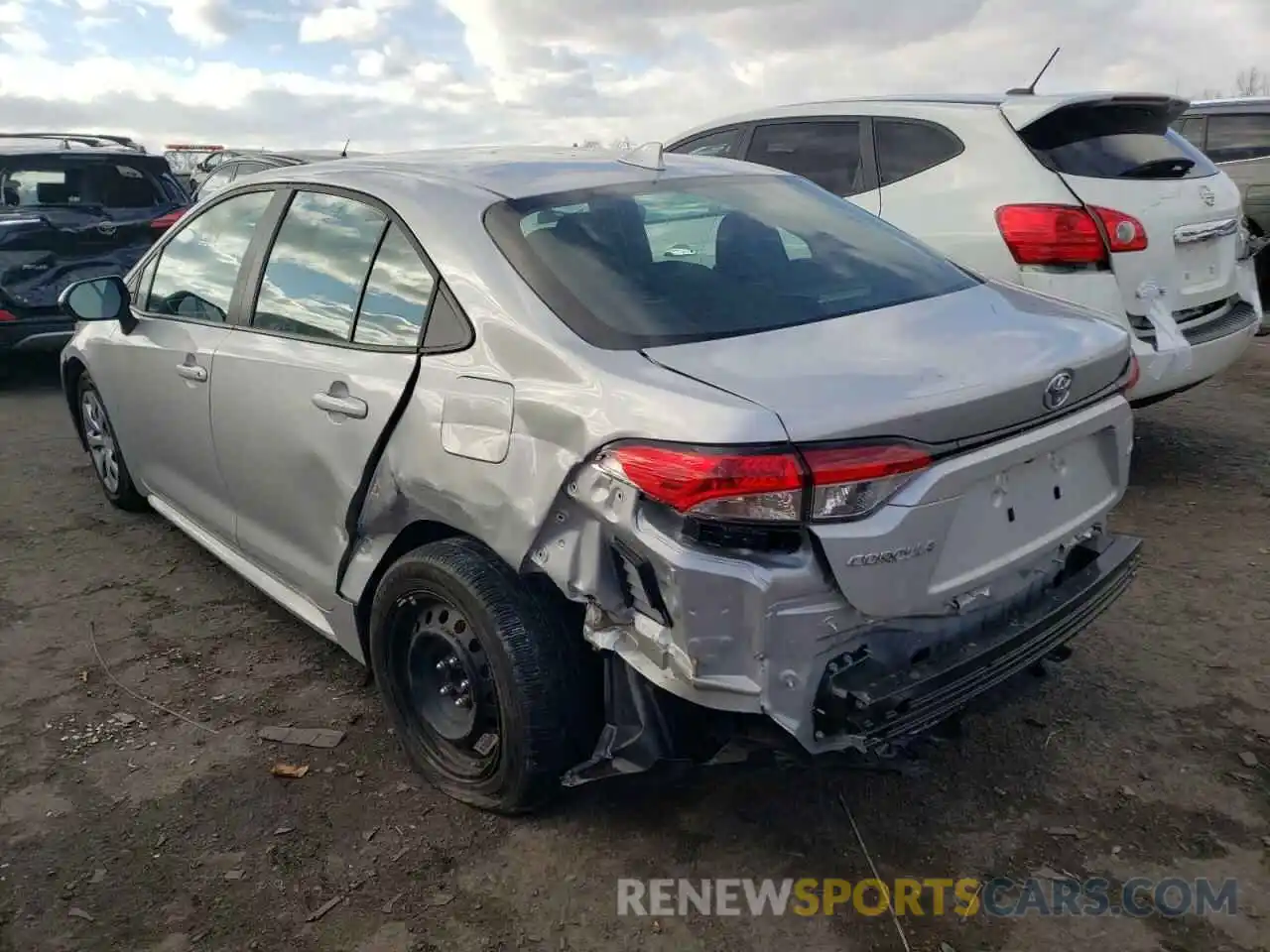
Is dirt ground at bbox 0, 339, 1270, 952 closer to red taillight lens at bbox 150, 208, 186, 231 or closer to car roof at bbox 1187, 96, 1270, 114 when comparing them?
red taillight lens at bbox 150, 208, 186, 231

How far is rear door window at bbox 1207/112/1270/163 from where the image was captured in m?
9.40

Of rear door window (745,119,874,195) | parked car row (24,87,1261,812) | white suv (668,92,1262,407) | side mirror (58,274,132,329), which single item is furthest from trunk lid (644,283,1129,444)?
rear door window (745,119,874,195)

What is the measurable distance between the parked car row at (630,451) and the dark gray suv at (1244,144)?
7.42 m

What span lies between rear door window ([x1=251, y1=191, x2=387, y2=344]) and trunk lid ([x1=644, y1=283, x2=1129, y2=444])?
42.9 inches

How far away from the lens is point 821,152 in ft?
19.1

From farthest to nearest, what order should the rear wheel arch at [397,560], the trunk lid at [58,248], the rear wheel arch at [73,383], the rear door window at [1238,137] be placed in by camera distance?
1. the rear door window at [1238,137]
2. the trunk lid at [58,248]
3. the rear wheel arch at [73,383]
4. the rear wheel arch at [397,560]

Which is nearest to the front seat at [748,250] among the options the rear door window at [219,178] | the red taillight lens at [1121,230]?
the red taillight lens at [1121,230]

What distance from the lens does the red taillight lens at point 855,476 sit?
2.11m

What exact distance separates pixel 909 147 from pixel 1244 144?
5.85 m

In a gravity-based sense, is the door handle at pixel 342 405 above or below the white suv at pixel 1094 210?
below

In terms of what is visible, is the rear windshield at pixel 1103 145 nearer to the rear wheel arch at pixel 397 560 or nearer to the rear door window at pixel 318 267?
the rear door window at pixel 318 267

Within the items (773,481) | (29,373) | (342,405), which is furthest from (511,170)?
(29,373)

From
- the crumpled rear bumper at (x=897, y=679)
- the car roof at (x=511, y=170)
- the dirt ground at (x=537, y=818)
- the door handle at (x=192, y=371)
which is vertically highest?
the car roof at (x=511, y=170)

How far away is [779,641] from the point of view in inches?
84.0
